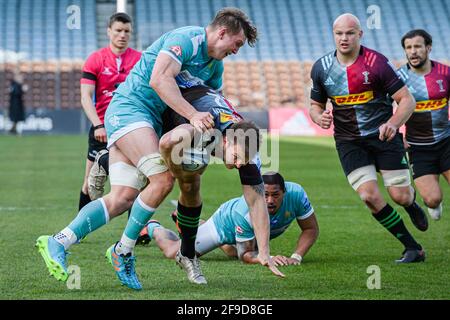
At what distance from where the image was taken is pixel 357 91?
7.56 m

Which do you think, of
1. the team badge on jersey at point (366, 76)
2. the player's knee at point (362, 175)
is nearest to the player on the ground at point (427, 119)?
the team badge on jersey at point (366, 76)

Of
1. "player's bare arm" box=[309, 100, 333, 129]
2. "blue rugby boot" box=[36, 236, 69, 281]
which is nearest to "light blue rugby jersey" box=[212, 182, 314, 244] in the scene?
"player's bare arm" box=[309, 100, 333, 129]

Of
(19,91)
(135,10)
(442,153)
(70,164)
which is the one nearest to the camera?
(442,153)

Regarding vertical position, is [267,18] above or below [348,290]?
above

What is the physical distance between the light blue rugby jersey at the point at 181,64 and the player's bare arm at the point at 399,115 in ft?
4.65

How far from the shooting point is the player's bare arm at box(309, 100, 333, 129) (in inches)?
280

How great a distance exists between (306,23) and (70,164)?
21601 mm

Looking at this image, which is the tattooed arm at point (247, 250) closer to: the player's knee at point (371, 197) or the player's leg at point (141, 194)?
the player's knee at point (371, 197)

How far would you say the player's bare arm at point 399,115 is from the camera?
7004 mm

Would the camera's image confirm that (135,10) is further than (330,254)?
Yes

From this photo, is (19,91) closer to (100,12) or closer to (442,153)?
(100,12)

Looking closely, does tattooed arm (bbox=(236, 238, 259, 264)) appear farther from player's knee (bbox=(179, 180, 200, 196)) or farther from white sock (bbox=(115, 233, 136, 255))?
white sock (bbox=(115, 233, 136, 255))

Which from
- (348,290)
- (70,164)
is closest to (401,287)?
(348,290)

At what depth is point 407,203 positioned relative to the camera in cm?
788
